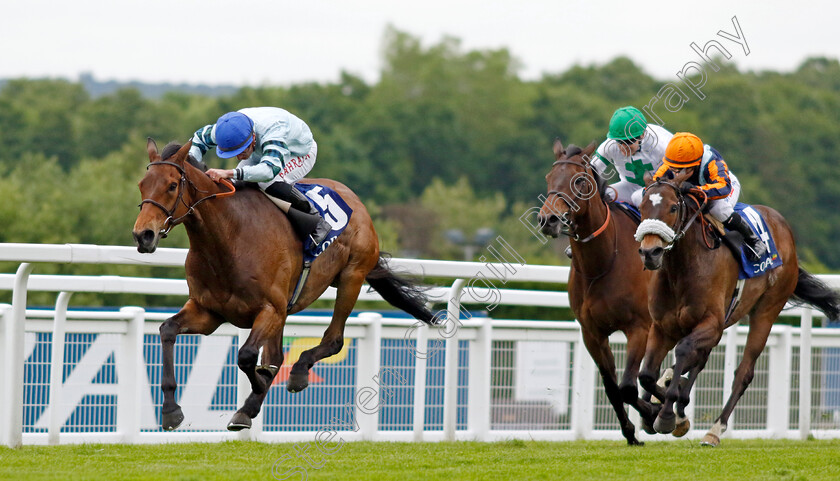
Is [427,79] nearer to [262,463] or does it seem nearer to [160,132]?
[160,132]

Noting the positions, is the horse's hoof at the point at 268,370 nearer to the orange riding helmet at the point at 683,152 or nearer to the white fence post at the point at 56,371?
the white fence post at the point at 56,371

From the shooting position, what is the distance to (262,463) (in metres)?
5.73

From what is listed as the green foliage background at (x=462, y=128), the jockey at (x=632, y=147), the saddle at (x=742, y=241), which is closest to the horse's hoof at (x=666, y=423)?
the saddle at (x=742, y=241)

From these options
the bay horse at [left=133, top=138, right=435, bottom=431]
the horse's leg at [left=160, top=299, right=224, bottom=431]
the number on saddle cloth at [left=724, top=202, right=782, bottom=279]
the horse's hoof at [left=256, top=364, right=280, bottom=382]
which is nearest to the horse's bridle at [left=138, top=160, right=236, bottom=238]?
the bay horse at [left=133, top=138, right=435, bottom=431]

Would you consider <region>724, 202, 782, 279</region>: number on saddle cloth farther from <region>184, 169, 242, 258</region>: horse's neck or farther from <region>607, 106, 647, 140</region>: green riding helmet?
<region>184, 169, 242, 258</region>: horse's neck

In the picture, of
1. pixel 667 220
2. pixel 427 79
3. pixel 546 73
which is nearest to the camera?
pixel 667 220

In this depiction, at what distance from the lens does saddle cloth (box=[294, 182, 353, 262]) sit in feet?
20.8

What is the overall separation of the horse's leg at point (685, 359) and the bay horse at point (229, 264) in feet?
6.17

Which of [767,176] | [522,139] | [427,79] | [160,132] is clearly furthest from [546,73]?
[160,132]

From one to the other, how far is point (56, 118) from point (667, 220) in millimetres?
55073

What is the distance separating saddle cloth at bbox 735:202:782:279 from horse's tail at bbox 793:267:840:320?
2.20 feet

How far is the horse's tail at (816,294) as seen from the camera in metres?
7.91

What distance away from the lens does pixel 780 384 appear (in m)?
8.95

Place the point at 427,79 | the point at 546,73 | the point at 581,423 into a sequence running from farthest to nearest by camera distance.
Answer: the point at 546,73
the point at 427,79
the point at 581,423
